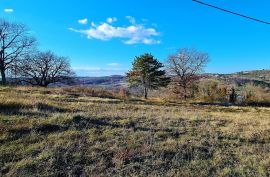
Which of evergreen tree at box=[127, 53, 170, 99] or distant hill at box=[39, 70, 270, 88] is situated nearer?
evergreen tree at box=[127, 53, 170, 99]

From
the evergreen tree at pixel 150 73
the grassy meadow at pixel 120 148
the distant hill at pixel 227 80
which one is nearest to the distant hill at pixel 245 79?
the distant hill at pixel 227 80

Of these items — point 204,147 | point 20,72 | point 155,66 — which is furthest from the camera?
point 20,72

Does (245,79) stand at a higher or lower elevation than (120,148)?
Answer: higher

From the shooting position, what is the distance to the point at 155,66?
46625mm

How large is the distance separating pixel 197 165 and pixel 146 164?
119 centimetres

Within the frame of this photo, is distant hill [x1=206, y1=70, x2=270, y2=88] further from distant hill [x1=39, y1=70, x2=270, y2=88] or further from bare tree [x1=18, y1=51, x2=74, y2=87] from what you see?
bare tree [x1=18, y1=51, x2=74, y2=87]

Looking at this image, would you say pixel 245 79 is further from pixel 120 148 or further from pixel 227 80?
pixel 120 148

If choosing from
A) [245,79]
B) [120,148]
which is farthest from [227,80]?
[120,148]

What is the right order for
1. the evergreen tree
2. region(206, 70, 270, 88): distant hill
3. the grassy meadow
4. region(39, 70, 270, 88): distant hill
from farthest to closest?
region(206, 70, 270, 88): distant hill
region(39, 70, 270, 88): distant hill
the evergreen tree
the grassy meadow

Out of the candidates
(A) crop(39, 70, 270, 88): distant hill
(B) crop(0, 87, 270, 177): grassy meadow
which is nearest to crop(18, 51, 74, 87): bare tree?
(A) crop(39, 70, 270, 88): distant hill

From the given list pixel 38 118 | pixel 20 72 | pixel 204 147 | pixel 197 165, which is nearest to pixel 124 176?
pixel 197 165

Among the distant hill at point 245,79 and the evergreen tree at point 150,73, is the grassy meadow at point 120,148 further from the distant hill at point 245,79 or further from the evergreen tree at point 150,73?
the distant hill at point 245,79

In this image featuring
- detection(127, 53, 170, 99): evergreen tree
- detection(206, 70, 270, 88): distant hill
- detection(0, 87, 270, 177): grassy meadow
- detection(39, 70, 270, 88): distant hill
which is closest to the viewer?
detection(0, 87, 270, 177): grassy meadow

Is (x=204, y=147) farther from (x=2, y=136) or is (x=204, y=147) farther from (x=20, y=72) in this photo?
(x=20, y=72)
